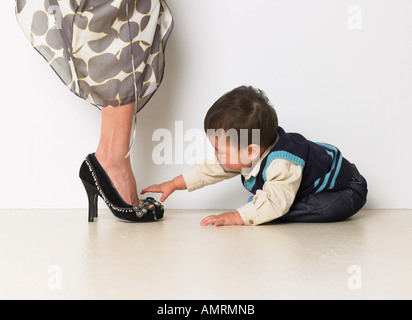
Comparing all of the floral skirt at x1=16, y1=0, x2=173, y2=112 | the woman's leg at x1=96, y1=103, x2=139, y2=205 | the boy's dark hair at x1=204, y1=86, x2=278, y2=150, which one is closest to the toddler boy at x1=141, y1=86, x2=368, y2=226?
the boy's dark hair at x1=204, y1=86, x2=278, y2=150

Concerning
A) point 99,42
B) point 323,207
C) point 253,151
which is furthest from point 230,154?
point 99,42

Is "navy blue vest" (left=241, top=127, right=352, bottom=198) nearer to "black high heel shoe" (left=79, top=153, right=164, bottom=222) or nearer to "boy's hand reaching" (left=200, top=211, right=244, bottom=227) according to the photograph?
"boy's hand reaching" (left=200, top=211, right=244, bottom=227)

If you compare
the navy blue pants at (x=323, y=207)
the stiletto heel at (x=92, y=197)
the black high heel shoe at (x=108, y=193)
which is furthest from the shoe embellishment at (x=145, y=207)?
the navy blue pants at (x=323, y=207)

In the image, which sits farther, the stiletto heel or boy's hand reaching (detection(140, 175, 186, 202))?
boy's hand reaching (detection(140, 175, 186, 202))

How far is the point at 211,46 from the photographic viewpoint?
5.41 feet

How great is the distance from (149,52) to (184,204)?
52cm

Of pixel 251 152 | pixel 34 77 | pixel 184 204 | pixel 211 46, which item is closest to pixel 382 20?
pixel 211 46

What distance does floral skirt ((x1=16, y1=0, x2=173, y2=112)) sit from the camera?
4.23 feet

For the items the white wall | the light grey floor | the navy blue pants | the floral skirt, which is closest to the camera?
the light grey floor

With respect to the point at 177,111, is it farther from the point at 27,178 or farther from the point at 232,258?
the point at 232,258

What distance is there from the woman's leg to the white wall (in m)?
0.26

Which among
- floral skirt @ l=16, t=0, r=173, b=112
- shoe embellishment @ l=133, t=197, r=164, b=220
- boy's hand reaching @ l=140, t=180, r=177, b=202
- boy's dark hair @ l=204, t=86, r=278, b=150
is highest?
floral skirt @ l=16, t=0, r=173, b=112

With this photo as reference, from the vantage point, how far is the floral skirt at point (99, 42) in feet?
4.23

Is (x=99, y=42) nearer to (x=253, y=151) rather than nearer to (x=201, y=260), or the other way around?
(x=253, y=151)
